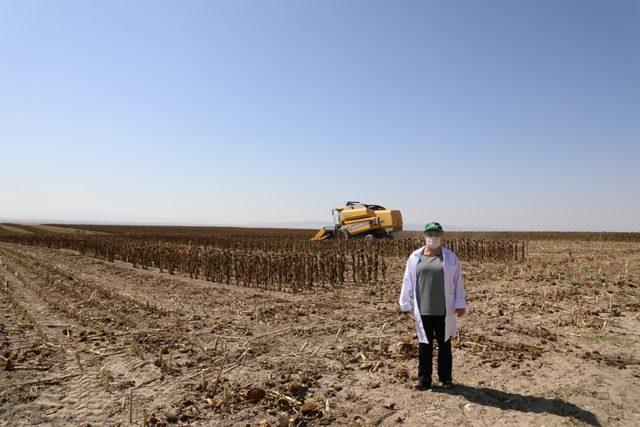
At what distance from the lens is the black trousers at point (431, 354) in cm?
516

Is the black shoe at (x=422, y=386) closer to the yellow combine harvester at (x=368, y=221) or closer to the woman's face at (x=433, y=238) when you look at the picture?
the woman's face at (x=433, y=238)

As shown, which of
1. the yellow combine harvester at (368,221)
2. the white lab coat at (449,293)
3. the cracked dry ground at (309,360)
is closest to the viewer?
the cracked dry ground at (309,360)

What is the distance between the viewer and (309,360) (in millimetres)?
6379

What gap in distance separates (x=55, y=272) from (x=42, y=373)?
11.4 metres

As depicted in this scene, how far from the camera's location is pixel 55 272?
15.8m

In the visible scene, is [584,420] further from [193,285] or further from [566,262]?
[566,262]

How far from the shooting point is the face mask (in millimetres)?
5215

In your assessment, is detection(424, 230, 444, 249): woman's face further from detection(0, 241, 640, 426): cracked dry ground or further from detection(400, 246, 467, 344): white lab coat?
detection(0, 241, 640, 426): cracked dry ground

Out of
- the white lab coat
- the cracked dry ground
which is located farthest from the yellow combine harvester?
the white lab coat

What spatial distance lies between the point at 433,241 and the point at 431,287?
0.55m

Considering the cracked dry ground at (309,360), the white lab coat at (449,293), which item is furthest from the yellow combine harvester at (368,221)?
the white lab coat at (449,293)

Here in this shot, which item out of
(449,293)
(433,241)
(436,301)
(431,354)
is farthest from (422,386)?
(433,241)

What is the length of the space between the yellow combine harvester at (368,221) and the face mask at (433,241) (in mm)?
22177

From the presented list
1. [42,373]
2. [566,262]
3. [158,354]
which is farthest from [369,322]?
[566,262]
